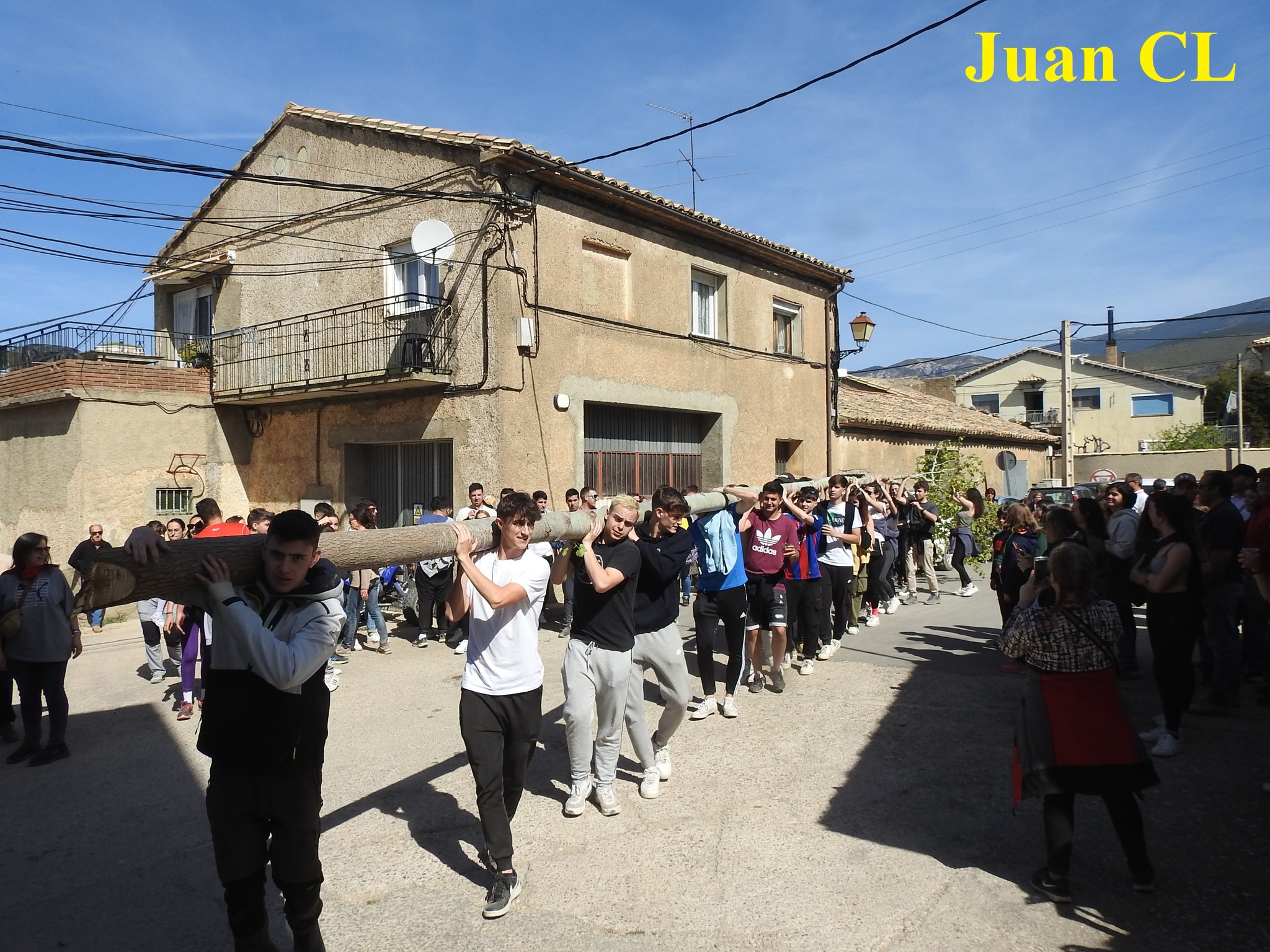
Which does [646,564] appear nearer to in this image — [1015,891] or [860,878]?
[860,878]

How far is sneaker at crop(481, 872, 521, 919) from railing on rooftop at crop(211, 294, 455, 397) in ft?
28.7

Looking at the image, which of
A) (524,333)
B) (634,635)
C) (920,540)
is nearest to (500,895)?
(634,635)

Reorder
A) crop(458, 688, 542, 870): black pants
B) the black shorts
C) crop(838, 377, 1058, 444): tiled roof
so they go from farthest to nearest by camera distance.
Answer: crop(838, 377, 1058, 444): tiled roof < the black shorts < crop(458, 688, 542, 870): black pants

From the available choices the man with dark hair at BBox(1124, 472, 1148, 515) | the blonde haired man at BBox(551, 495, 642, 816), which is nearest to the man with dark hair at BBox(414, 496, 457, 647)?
the blonde haired man at BBox(551, 495, 642, 816)

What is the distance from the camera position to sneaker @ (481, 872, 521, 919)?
3701 millimetres

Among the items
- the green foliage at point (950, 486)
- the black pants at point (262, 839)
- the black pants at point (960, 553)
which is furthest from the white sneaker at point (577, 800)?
the green foliage at point (950, 486)

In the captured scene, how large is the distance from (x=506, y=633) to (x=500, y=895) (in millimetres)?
1128

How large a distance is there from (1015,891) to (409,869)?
9.22 ft

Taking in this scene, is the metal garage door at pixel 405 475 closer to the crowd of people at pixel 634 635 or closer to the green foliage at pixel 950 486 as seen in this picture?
the crowd of people at pixel 634 635

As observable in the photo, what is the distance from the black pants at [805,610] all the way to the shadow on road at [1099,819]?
1.18m

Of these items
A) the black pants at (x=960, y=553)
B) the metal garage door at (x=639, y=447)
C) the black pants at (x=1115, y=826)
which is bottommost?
the black pants at (x=1115, y=826)

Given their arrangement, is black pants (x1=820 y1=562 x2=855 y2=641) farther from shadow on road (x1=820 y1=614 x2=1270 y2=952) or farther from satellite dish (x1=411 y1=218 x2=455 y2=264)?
satellite dish (x1=411 y1=218 x2=455 y2=264)

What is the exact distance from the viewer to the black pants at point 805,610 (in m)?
7.80

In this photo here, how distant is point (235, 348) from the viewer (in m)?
15.0
